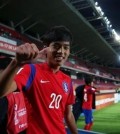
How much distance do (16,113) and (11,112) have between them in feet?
0.27

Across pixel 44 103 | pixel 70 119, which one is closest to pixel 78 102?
pixel 70 119

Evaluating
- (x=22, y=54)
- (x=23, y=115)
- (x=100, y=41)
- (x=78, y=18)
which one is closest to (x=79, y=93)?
(x=23, y=115)

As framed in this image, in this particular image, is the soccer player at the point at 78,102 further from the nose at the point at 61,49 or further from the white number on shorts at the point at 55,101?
the nose at the point at 61,49

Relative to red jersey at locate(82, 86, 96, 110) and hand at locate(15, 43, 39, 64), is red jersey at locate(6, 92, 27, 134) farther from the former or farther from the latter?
red jersey at locate(82, 86, 96, 110)

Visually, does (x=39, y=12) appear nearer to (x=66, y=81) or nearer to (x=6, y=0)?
(x=6, y=0)

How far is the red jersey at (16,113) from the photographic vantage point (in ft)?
8.75

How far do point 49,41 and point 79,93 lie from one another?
6.92 m

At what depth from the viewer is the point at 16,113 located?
2.74m

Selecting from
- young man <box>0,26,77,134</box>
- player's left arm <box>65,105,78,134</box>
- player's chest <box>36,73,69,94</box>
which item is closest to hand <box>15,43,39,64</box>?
young man <box>0,26,77,134</box>

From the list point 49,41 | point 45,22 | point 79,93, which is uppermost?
point 45,22

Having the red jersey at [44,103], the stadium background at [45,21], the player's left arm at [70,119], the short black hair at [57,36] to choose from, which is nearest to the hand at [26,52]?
the red jersey at [44,103]

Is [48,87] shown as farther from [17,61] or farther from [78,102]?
[78,102]

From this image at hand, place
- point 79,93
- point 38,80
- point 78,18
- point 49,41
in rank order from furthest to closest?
point 78,18 < point 79,93 < point 49,41 < point 38,80

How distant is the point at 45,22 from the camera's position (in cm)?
1902
